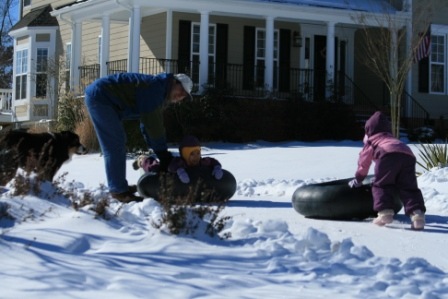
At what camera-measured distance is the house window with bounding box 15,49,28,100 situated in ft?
95.5

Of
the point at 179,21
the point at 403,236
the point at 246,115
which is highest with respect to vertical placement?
the point at 179,21

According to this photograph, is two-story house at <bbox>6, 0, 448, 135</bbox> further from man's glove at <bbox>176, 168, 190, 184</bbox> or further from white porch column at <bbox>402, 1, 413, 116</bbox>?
man's glove at <bbox>176, 168, 190, 184</bbox>

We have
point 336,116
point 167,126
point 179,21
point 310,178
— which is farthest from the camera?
point 179,21

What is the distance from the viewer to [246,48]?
77.8 ft

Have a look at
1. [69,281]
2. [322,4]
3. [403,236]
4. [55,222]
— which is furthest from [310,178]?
[322,4]

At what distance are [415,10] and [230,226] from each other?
745 inches

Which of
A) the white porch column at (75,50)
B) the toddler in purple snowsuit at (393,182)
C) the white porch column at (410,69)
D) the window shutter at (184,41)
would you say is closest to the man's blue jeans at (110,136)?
the toddler in purple snowsuit at (393,182)

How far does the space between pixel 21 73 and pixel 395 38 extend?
49.2ft

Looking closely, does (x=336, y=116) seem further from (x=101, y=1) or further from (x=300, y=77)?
(x=101, y=1)

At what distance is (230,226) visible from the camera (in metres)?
6.11

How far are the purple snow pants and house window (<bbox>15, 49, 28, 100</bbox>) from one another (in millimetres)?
23521

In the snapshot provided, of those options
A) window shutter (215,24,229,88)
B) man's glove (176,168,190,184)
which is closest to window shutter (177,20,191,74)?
window shutter (215,24,229,88)

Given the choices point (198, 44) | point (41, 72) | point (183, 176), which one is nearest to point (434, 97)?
point (198, 44)

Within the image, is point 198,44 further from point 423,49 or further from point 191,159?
point 191,159
